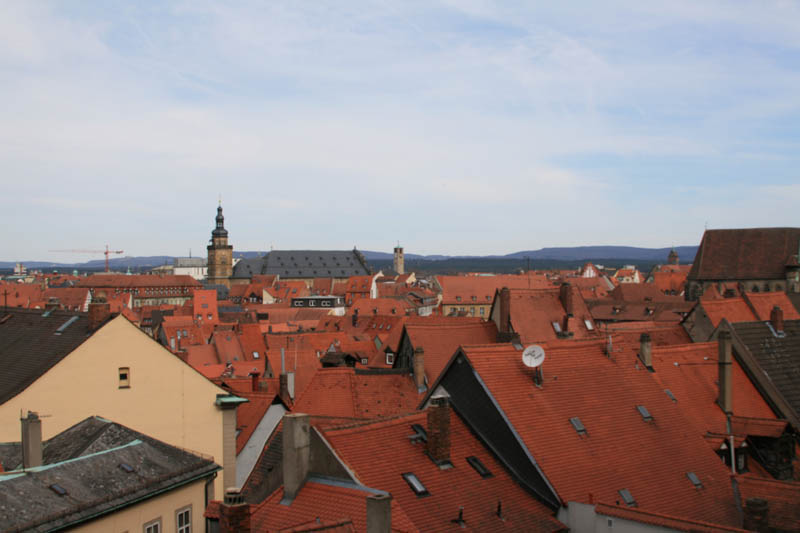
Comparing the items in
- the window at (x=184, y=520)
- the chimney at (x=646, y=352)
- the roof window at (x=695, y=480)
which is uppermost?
the chimney at (x=646, y=352)

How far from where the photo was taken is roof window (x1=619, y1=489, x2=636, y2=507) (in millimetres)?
20062

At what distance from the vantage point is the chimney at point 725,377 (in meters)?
29.2

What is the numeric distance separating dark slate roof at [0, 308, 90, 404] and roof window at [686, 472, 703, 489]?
17.9 m

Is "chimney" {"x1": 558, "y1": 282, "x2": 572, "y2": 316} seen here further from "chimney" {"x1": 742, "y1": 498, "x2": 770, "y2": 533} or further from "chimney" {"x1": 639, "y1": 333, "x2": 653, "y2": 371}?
"chimney" {"x1": 742, "y1": 498, "x2": 770, "y2": 533}

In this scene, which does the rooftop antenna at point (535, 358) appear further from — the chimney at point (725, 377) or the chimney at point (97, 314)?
the chimney at point (97, 314)

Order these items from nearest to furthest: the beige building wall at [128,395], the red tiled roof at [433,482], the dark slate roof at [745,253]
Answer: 1. the red tiled roof at [433,482]
2. the beige building wall at [128,395]
3. the dark slate roof at [745,253]

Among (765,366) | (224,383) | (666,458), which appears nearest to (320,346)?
(224,383)

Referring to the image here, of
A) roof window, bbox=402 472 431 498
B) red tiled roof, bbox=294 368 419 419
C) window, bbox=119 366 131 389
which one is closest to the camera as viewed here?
roof window, bbox=402 472 431 498

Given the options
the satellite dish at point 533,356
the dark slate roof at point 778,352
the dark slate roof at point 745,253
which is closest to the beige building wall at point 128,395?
the satellite dish at point 533,356

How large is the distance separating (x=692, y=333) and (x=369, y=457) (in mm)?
31275

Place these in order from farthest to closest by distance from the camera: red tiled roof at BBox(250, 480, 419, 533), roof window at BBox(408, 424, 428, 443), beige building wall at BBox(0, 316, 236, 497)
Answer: beige building wall at BBox(0, 316, 236, 497), roof window at BBox(408, 424, 428, 443), red tiled roof at BBox(250, 480, 419, 533)

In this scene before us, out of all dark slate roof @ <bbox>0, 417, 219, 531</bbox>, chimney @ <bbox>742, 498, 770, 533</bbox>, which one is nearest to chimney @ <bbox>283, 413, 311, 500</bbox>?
dark slate roof @ <bbox>0, 417, 219, 531</bbox>

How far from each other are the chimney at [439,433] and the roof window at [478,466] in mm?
985

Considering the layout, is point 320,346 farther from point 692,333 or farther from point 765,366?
point 765,366
